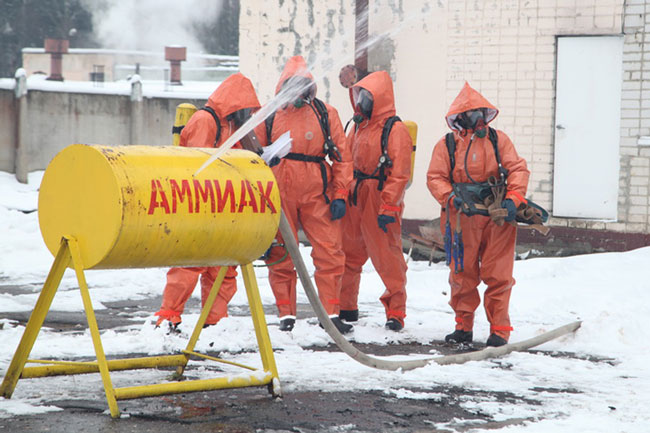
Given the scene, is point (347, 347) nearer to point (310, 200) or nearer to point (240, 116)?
point (310, 200)

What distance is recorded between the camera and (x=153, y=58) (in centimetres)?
3747

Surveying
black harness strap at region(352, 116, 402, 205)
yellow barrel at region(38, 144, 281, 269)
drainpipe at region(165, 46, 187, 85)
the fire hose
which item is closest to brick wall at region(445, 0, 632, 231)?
black harness strap at region(352, 116, 402, 205)

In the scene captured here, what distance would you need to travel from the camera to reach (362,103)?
23.4 feet

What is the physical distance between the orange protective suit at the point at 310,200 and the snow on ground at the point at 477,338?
0.31 m

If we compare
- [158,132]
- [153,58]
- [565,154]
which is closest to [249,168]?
[565,154]

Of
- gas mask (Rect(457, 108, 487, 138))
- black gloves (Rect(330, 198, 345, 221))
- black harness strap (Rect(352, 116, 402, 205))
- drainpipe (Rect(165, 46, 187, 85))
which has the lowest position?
black gloves (Rect(330, 198, 345, 221))

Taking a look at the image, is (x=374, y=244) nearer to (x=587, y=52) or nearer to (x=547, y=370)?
(x=547, y=370)

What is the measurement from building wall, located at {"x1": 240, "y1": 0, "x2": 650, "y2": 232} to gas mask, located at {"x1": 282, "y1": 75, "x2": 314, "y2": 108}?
16.4 feet

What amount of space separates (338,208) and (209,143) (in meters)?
1.06

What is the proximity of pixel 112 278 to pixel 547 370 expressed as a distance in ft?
17.8

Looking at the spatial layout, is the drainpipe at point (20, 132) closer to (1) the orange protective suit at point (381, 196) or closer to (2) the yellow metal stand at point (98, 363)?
(1) the orange protective suit at point (381, 196)

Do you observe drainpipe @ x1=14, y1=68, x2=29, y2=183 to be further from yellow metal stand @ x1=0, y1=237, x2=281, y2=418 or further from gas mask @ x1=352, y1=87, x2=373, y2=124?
yellow metal stand @ x1=0, y1=237, x2=281, y2=418

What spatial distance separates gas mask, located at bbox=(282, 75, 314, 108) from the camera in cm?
676

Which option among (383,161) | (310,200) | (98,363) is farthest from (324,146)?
(98,363)
